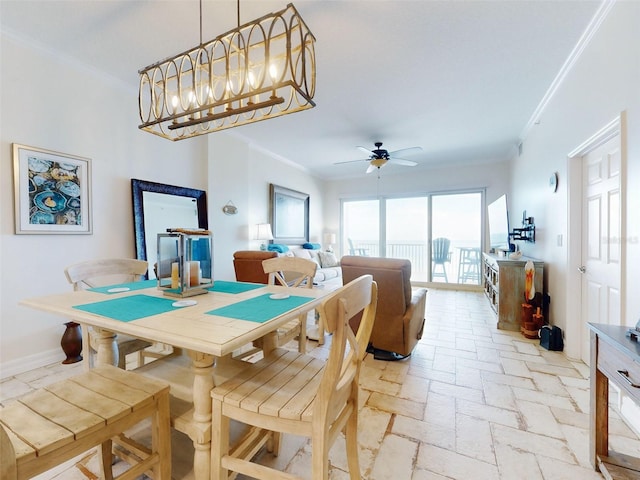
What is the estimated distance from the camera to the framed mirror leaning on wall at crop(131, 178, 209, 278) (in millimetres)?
3031

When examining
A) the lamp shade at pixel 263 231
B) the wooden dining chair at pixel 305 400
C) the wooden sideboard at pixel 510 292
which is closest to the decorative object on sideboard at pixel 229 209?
the lamp shade at pixel 263 231

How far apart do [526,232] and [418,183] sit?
2.84 m

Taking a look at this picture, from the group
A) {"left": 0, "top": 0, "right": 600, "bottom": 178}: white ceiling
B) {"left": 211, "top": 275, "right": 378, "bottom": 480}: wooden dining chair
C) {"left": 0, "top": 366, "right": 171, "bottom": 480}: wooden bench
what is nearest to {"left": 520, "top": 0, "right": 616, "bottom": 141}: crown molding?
{"left": 0, "top": 0, "right": 600, "bottom": 178}: white ceiling

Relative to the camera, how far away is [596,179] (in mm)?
2295

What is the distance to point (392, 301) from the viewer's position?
234cm

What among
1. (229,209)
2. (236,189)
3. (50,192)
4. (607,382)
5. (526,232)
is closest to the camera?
(607,382)

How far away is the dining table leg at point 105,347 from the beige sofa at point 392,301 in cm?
171

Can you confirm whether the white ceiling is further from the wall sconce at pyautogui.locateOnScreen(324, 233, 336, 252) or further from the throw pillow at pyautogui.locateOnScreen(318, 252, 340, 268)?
the wall sconce at pyautogui.locateOnScreen(324, 233, 336, 252)

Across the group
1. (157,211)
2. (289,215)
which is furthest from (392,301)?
(289,215)

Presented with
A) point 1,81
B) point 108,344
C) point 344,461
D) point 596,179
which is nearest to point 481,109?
point 596,179

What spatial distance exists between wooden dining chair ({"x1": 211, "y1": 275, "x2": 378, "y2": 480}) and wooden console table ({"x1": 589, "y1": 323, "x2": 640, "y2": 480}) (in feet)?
3.41

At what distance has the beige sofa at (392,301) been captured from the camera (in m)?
2.28

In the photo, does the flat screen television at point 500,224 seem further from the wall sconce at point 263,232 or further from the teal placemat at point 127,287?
the teal placemat at point 127,287

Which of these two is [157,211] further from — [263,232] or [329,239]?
[329,239]
